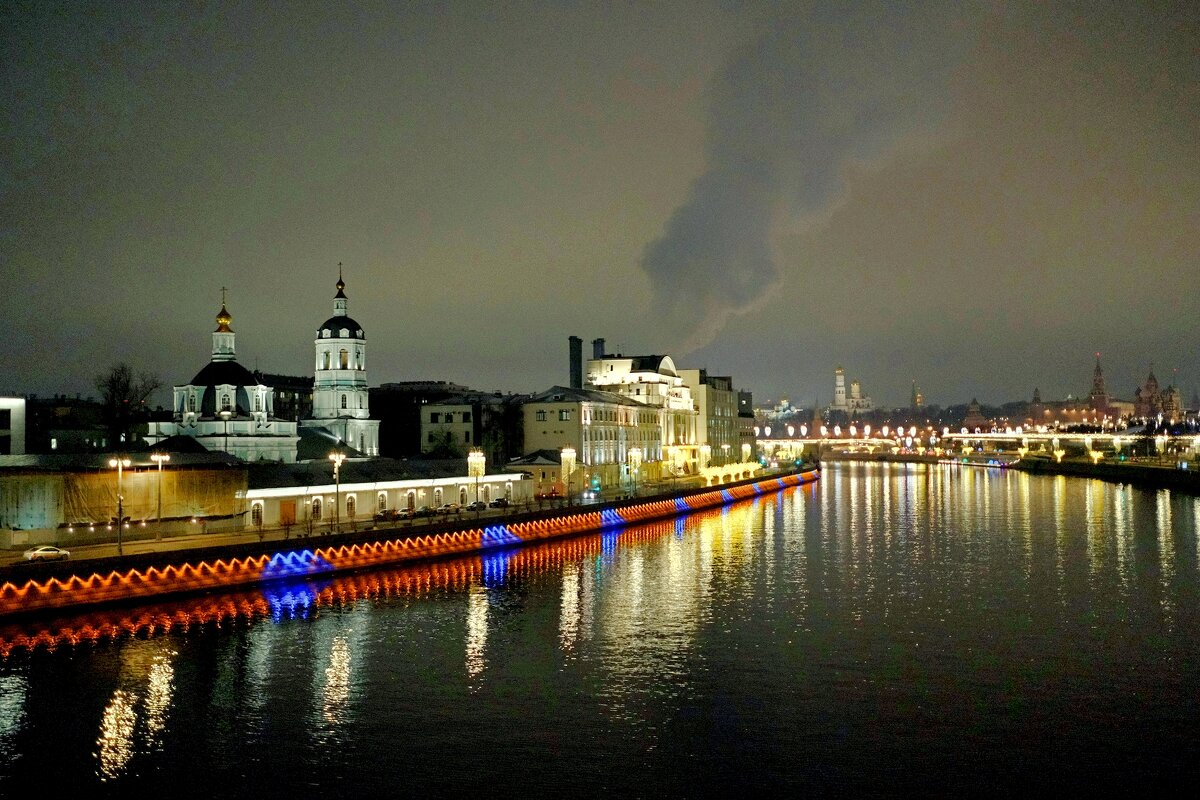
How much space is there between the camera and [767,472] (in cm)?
12012

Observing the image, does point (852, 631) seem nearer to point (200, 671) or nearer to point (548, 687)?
point (548, 687)

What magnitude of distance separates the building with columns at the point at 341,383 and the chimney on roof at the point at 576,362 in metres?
32.5

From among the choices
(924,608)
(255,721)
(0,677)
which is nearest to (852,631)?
(924,608)

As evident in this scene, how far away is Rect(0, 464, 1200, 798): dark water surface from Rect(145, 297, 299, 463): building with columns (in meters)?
30.1

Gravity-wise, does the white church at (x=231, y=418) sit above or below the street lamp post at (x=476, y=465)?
above

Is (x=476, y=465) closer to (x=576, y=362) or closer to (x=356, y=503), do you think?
(x=356, y=503)

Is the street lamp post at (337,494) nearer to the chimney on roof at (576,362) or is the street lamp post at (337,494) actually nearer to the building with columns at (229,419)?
the building with columns at (229,419)

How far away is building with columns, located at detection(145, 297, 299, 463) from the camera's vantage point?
66.6 m

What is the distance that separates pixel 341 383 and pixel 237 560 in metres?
42.1

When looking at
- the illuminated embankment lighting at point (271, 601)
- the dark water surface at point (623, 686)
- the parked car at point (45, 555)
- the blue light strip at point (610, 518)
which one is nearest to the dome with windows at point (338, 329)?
the blue light strip at point (610, 518)

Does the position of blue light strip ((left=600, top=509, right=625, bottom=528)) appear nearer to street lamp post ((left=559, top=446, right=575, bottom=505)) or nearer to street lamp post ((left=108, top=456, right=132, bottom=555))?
street lamp post ((left=559, top=446, right=575, bottom=505))

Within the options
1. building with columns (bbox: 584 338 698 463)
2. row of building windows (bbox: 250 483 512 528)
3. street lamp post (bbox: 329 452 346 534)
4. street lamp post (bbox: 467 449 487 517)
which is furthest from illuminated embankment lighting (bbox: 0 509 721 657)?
building with columns (bbox: 584 338 698 463)

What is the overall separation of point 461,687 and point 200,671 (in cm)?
646

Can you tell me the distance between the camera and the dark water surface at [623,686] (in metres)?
18.4
